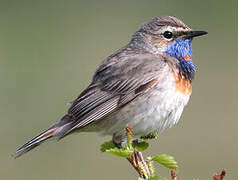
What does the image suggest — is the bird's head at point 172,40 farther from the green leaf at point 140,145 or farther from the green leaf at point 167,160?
the green leaf at point 167,160

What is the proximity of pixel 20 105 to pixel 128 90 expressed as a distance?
16.9ft

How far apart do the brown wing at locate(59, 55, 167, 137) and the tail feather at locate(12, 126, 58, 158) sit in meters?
0.18

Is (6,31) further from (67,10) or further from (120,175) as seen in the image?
(120,175)

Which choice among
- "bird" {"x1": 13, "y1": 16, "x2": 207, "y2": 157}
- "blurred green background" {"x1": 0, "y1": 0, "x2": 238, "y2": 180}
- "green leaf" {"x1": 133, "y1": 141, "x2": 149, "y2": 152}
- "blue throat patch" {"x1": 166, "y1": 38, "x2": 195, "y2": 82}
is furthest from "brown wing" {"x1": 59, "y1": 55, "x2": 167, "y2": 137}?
"blurred green background" {"x1": 0, "y1": 0, "x2": 238, "y2": 180}

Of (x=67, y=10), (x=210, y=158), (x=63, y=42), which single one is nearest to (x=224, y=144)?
(x=210, y=158)

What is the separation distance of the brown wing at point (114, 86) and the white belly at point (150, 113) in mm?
96

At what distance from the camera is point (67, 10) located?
1524cm

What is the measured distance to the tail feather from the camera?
23.3 feet

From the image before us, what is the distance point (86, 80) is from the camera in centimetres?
1292

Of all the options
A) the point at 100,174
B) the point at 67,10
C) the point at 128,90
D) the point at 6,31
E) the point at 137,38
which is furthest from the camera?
the point at 67,10

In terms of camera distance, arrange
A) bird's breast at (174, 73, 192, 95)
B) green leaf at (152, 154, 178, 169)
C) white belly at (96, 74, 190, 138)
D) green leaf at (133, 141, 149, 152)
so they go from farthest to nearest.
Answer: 1. bird's breast at (174, 73, 192, 95)
2. white belly at (96, 74, 190, 138)
3. green leaf at (133, 141, 149, 152)
4. green leaf at (152, 154, 178, 169)

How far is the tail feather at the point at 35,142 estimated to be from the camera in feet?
23.3

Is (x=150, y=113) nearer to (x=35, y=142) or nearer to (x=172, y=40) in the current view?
(x=172, y=40)

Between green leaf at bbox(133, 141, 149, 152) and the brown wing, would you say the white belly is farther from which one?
green leaf at bbox(133, 141, 149, 152)
